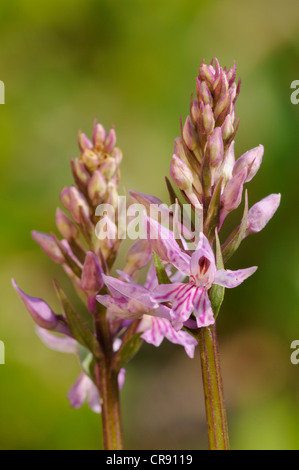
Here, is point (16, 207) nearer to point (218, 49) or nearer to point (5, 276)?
point (5, 276)

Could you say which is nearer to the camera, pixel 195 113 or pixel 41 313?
pixel 195 113

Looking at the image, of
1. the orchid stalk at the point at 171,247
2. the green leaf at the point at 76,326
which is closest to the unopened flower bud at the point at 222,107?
the orchid stalk at the point at 171,247

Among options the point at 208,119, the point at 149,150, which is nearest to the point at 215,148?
the point at 208,119

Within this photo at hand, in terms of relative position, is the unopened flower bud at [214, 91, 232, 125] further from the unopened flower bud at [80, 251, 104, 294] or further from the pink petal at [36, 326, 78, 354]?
the pink petal at [36, 326, 78, 354]

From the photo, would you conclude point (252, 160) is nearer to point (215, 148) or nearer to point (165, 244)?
point (215, 148)

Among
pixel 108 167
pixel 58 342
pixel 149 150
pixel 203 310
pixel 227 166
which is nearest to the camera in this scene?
pixel 203 310

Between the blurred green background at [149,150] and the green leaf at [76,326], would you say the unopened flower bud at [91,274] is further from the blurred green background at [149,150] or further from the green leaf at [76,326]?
the blurred green background at [149,150]
